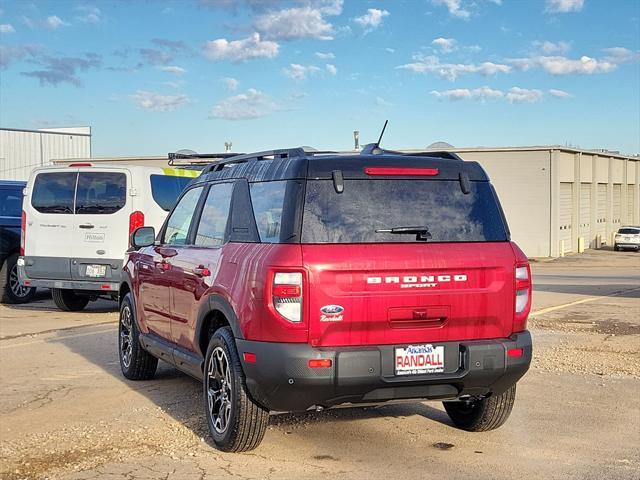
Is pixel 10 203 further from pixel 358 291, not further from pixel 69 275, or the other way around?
pixel 358 291

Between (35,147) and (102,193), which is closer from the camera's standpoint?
(102,193)

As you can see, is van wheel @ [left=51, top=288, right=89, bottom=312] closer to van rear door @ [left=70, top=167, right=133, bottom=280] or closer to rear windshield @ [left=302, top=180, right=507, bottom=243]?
van rear door @ [left=70, top=167, right=133, bottom=280]

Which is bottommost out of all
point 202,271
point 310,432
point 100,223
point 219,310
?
point 310,432

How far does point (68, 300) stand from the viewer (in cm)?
1370

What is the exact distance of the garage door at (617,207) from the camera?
Answer: 182 ft

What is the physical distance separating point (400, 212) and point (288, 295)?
94 cm

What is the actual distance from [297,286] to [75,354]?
5418 millimetres

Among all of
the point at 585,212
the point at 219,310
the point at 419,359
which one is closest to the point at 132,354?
the point at 219,310

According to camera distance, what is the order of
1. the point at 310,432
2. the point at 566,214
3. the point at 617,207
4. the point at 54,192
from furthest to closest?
1. the point at 617,207
2. the point at 566,214
3. the point at 54,192
4. the point at 310,432

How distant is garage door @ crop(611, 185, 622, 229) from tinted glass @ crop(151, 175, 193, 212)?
154 feet

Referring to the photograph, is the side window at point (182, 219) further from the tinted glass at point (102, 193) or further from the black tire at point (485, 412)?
the tinted glass at point (102, 193)

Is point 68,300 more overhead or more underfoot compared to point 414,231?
more underfoot

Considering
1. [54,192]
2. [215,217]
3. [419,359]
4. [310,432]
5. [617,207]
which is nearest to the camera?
[419,359]

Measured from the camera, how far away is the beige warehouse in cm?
4306
